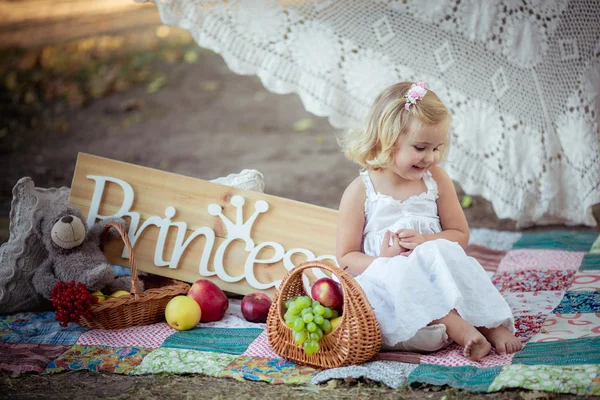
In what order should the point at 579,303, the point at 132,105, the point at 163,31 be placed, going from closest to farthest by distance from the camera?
the point at 579,303 → the point at 132,105 → the point at 163,31

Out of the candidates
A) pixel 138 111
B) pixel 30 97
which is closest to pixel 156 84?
pixel 138 111

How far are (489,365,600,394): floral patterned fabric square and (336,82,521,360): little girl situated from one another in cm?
20

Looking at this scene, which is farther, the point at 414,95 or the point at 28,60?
the point at 28,60

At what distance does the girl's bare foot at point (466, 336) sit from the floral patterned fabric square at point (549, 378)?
15 cm

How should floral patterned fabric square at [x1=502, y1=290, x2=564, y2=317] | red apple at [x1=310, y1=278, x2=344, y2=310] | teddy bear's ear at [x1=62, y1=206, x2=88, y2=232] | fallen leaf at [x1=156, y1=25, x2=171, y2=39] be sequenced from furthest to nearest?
fallen leaf at [x1=156, y1=25, x2=171, y2=39] < teddy bear's ear at [x1=62, y1=206, x2=88, y2=232] < floral patterned fabric square at [x1=502, y1=290, x2=564, y2=317] < red apple at [x1=310, y1=278, x2=344, y2=310]

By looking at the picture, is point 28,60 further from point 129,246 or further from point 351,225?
point 351,225

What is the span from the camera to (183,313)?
2797 mm

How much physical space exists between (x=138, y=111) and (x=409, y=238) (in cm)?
541

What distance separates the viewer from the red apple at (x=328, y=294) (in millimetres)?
2416

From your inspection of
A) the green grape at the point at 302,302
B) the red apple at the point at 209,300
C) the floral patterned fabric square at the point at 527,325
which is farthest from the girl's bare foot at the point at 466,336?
the red apple at the point at 209,300

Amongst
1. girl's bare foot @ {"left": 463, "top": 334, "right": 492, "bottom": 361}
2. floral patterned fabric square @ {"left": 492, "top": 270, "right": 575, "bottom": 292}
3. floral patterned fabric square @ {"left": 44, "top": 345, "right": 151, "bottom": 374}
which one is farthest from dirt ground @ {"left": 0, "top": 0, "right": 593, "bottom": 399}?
girl's bare foot @ {"left": 463, "top": 334, "right": 492, "bottom": 361}

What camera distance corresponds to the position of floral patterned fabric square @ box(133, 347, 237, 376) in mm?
2451

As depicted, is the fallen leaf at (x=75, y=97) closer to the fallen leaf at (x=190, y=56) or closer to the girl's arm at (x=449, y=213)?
the fallen leaf at (x=190, y=56)

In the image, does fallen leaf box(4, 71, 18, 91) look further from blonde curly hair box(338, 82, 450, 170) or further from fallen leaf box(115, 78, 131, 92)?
blonde curly hair box(338, 82, 450, 170)
